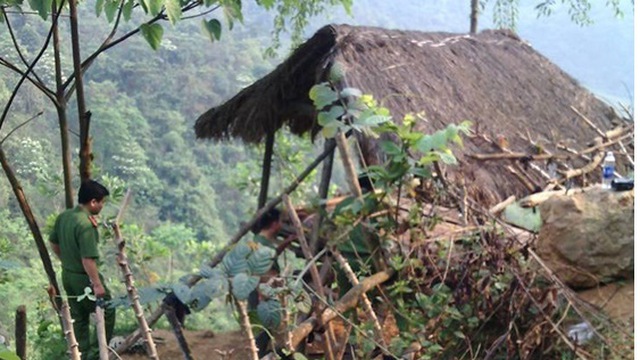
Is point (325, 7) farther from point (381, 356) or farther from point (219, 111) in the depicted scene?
point (381, 356)

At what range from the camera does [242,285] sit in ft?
6.61

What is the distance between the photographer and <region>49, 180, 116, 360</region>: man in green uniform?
4.57m

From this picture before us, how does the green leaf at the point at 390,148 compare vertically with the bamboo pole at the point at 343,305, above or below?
above

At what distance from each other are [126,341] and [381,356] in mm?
2942

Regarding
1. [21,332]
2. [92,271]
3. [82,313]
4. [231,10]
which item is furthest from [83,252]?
[231,10]

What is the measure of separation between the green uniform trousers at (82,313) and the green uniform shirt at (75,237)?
0.05 metres

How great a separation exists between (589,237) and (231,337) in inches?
156

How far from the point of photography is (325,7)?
10547 mm

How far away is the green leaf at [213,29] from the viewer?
3.71 metres

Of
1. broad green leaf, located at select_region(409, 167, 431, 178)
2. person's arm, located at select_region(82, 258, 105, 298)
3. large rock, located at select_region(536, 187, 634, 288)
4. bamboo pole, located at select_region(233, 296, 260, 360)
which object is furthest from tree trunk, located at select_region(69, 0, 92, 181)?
bamboo pole, located at select_region(233, 296, 260, 360)

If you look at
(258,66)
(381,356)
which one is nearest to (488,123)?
(381,356)

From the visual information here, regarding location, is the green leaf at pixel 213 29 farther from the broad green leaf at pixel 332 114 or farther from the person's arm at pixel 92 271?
the person's arm at pixel 92 271

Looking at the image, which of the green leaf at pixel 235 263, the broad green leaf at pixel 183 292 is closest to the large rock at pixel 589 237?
the green leaf at pixel 235 263

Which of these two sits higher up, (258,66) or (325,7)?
(325,7)
